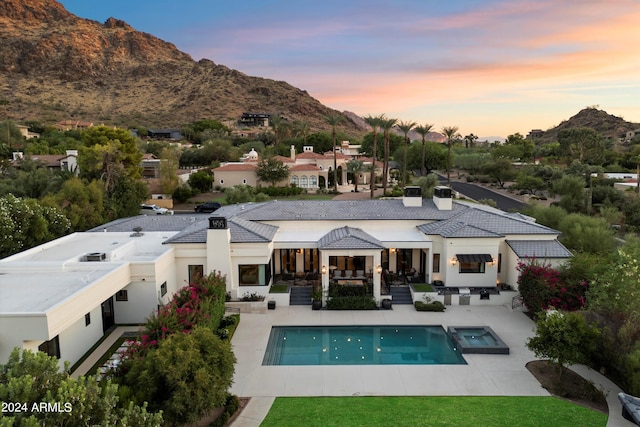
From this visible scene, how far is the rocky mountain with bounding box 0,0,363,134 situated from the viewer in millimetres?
145750

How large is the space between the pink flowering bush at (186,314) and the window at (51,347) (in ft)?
10.6

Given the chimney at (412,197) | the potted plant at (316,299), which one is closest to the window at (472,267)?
the chimney at (412,197)

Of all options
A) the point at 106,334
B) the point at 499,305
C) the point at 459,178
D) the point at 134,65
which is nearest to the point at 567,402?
the point at 499,305

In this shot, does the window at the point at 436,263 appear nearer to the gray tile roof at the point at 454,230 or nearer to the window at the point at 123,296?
the gray tile roof at the point at 454,230

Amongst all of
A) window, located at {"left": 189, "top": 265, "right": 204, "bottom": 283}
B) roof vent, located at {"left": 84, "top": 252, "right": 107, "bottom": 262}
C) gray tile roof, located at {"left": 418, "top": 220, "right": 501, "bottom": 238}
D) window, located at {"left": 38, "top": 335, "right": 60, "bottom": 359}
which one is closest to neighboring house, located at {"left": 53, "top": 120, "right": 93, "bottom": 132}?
window, located at {"left": 189, "top": 265, "right": 204, "bottom": 283}

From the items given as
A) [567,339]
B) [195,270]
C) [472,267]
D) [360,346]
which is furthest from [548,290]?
[195,270]

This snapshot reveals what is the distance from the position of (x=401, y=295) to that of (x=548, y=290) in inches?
311

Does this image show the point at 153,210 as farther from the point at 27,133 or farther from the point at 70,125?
the point at 70,125

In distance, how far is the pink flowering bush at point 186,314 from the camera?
14.5 metres

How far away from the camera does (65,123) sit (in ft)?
392

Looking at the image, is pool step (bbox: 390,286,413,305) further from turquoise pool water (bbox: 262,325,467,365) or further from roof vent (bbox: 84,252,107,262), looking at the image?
roof vent (bbox: 84,252,107,262)

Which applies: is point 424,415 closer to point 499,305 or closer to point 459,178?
point 499,305

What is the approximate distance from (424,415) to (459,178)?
81.6 meters

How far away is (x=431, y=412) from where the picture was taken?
14.5 meters
